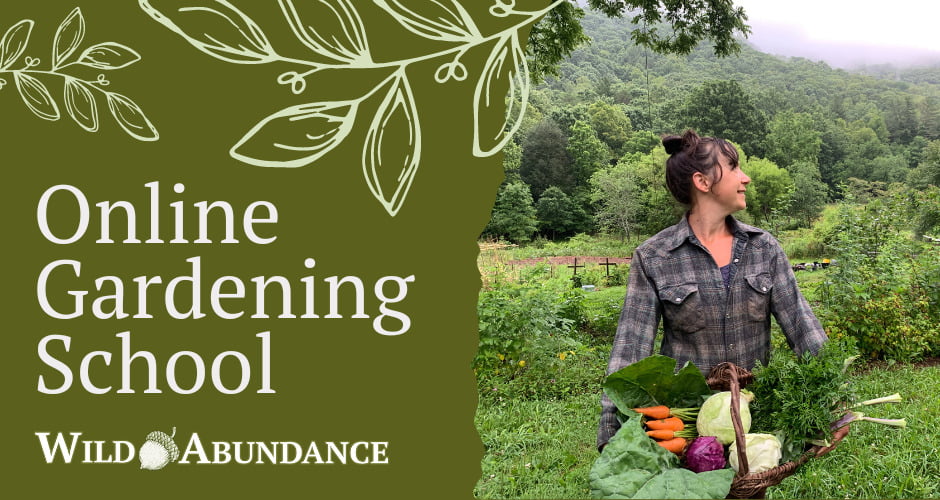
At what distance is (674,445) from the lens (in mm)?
1379

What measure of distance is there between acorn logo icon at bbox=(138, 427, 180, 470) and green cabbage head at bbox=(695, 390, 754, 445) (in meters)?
1.20

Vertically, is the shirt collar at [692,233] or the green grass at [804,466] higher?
the shirt collar at [692,233]

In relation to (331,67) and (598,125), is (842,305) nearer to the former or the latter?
(331,67)

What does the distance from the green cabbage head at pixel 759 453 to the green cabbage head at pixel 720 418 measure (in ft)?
0.08

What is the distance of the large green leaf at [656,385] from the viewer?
1.48 meters

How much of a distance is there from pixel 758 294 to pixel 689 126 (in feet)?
60.5

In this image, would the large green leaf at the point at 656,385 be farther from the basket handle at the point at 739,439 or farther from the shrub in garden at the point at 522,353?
the shrub in garden at the point at 522,353

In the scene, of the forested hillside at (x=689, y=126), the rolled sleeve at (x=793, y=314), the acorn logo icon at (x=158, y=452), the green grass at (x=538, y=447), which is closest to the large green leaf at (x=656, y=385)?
the rolled sleeve at (x=793, y=314)

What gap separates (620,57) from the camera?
15984 millimetres

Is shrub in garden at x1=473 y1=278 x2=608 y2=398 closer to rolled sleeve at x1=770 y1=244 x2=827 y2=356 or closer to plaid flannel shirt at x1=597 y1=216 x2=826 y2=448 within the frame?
plaid flannel shirt at x1=597 y1=216 x2=826 y2=448

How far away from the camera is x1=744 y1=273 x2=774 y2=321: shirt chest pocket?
1835mm

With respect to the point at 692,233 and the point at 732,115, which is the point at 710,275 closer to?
the point at 692,233

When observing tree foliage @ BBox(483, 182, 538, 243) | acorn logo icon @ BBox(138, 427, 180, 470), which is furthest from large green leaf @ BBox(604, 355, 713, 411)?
tree foliage @ BBox(483, 182, 538, 243)

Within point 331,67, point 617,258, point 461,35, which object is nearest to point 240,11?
point 331,67
